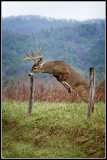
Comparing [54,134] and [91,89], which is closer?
[54,134]

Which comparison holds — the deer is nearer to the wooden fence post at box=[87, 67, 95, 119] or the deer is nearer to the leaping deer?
the leaping deer

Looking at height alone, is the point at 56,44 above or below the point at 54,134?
above

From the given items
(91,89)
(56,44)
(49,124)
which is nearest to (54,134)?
(49,124)

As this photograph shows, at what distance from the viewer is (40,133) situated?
4074 mm

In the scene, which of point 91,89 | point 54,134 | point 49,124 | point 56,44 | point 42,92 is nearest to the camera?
point 54,134

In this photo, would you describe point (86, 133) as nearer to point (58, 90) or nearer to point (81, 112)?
point (81, 112)

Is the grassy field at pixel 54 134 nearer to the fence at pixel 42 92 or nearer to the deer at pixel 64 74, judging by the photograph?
the deer at pixel 64 74

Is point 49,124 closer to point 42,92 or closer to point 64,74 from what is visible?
point 64,74

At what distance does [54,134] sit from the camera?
3994 mm

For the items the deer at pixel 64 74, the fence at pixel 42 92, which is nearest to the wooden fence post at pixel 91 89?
the deer at pixel 64 74

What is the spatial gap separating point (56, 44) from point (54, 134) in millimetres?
9463

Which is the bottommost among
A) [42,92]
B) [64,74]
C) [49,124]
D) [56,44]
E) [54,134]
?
[54,134]

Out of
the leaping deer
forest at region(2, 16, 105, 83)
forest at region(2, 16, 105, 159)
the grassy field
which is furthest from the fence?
the leaping deer

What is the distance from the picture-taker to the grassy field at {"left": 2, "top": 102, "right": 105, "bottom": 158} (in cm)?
352
